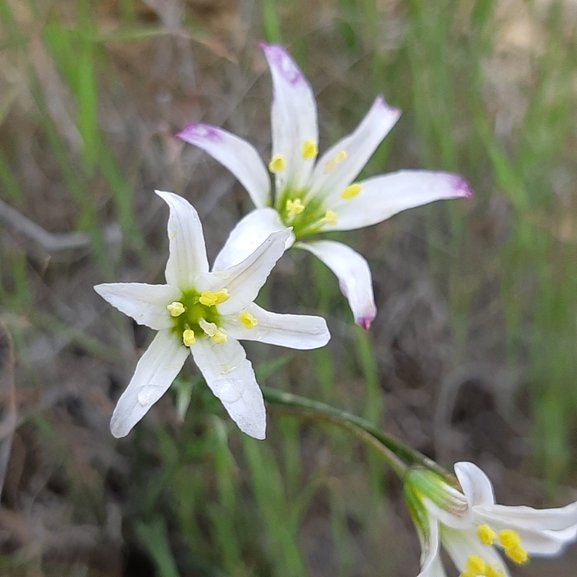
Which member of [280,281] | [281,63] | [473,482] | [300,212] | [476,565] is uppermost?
[281,63]

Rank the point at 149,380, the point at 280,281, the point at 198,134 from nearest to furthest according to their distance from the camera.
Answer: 1. the point at 149,380
2. the point at 198,134
3. the point at 280,281

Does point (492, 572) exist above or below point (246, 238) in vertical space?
below

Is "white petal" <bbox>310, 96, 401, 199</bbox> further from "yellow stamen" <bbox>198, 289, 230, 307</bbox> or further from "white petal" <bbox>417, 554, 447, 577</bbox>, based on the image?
"white petal" <bbox>417, 554, 447, 577</bbox>

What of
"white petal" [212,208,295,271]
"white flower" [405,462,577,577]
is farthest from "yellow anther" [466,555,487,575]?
"white petal" [212,208,295,271]

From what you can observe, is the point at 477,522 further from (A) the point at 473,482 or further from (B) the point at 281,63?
(B) the point at 281,63

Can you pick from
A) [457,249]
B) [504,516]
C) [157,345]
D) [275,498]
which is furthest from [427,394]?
[157,345]

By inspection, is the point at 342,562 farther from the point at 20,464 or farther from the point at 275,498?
the point at 20,464

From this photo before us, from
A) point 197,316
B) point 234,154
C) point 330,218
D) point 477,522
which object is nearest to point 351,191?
point 330,218
